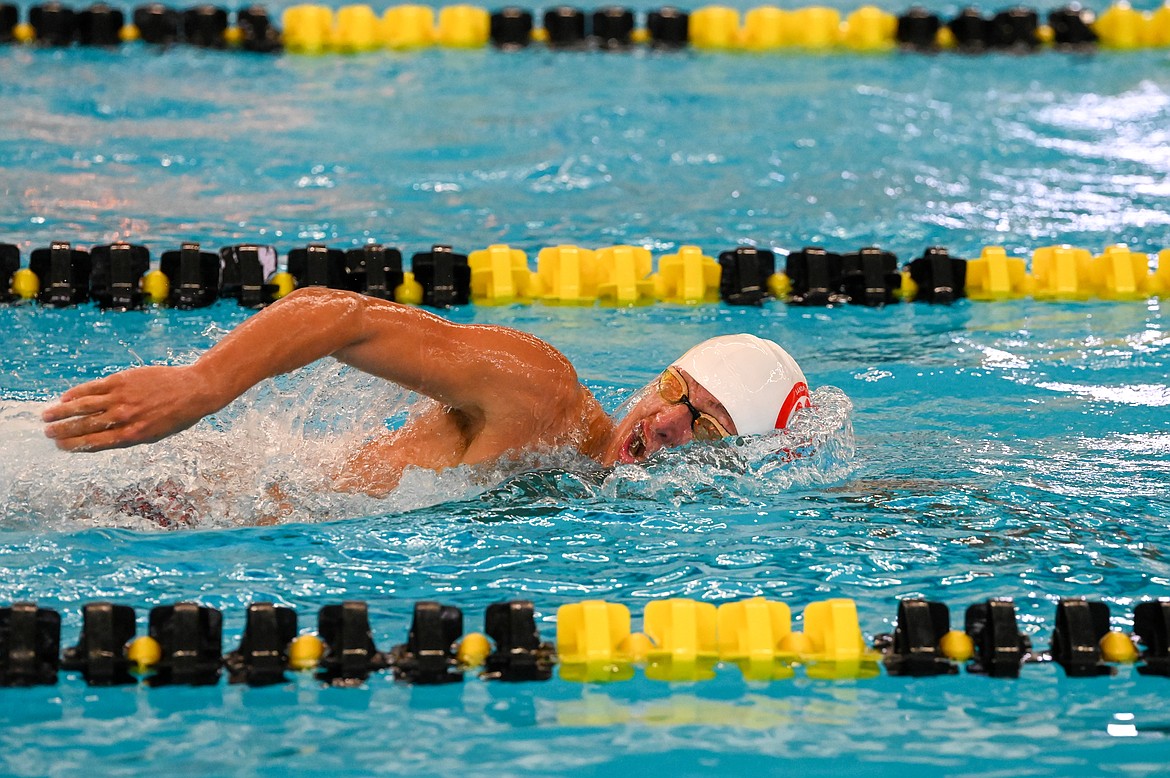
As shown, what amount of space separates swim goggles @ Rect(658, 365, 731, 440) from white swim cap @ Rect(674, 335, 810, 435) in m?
0.03

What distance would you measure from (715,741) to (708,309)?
2.75 m

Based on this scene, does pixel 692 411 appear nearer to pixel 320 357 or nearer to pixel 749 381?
pixel 749 381

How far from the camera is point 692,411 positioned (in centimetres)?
360

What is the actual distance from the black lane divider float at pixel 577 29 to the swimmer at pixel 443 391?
17.5 ft

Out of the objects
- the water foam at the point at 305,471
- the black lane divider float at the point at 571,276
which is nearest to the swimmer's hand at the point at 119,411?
the water foam at the point at 305,471

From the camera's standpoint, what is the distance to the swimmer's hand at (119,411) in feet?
8.79

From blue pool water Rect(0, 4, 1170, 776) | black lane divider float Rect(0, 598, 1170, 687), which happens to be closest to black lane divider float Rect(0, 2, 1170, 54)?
blue pool water Rect(0, 4, 1170, 776)

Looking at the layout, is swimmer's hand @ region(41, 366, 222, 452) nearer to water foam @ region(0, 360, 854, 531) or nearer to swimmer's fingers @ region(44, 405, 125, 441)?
swimmer's fingers @ region(44, 405, 125, 441)

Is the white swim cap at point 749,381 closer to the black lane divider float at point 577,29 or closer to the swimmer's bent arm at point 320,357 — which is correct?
the swimmer's bent arm at point 320,357

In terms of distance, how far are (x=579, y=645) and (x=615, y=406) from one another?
1.44 metres

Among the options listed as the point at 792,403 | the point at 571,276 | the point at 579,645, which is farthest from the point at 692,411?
the point at 571,276

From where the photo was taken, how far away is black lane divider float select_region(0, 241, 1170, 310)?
4.99 metres

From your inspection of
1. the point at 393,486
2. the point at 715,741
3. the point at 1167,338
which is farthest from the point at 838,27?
the point at 715,741

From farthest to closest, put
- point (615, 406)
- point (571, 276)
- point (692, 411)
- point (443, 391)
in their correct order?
1. point (571, 276)
2. point (615, 406)
3. point (692, 411)
4. point (443, 391)
